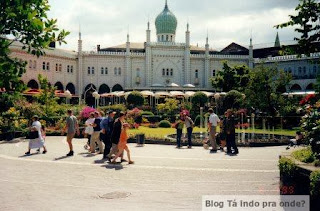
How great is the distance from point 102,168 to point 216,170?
377cm

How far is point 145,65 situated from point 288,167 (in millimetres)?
55360

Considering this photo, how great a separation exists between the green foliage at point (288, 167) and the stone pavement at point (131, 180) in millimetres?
839

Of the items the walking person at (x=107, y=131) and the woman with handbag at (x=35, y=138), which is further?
the woman with handbag at (x=35, y=138)

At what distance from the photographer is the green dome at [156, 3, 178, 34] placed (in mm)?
65875

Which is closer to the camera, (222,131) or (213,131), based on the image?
(222,131)

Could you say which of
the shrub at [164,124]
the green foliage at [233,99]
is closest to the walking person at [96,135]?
the shrub at [164,124]

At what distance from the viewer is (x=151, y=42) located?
62875mm

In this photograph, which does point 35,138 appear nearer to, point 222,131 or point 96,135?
point 96,135

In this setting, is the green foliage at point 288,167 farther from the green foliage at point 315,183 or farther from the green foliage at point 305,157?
the green foliage at point 315,183

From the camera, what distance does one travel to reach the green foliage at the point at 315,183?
7.06 metres

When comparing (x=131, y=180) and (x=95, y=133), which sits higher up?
(x=95, y=133)

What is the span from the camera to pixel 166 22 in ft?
216

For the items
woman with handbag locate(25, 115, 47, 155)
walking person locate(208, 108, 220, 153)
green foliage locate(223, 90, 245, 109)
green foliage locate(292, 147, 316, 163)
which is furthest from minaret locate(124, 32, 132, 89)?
green foliage locate(292, 147, 316, 163)

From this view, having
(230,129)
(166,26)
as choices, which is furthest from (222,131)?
(166,26)
